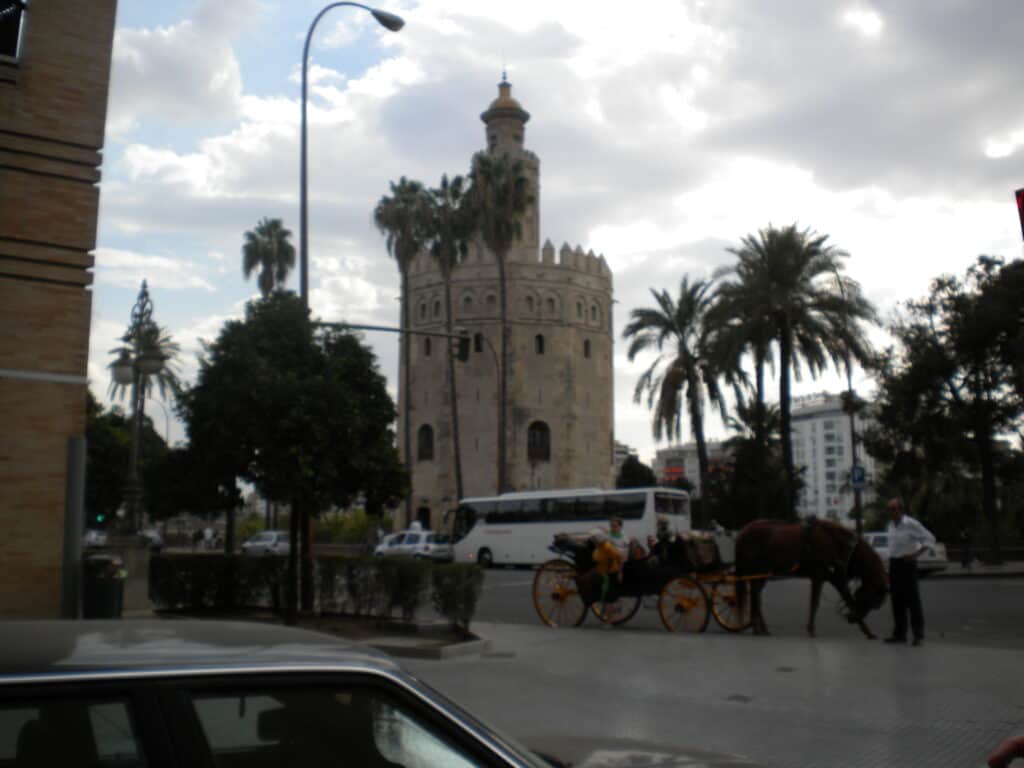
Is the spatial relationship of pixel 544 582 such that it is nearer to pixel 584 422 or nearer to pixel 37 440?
pixel 37 440

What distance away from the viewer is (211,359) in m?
15.7

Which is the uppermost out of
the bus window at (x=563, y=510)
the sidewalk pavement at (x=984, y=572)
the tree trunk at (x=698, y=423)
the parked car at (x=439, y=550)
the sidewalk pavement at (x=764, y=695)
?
the tree trunk at (x=698, y=423)

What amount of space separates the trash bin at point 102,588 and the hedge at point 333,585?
13.0 feet

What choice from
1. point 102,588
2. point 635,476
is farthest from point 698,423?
point 635,476

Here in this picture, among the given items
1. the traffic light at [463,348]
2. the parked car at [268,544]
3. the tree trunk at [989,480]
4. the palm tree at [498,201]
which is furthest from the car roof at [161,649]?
the palm tree at [498,201]

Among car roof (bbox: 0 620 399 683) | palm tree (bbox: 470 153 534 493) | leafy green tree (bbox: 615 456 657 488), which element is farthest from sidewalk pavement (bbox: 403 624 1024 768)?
leafy green tree (bbox: 615 456 657 488)

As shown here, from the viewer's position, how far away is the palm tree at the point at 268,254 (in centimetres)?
5094

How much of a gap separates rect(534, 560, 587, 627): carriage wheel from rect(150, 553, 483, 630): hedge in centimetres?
224

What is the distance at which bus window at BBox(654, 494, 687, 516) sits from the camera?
111 ft

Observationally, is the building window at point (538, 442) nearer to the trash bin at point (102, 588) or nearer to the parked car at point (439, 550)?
the parked car at point (439, 550)

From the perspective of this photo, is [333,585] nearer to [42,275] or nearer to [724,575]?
[724,575]

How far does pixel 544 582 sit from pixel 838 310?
1540cm

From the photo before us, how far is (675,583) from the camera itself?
1407 centimetres

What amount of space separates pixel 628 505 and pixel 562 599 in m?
19.2
